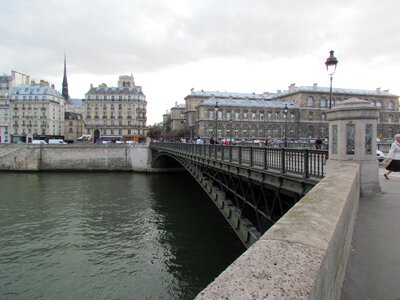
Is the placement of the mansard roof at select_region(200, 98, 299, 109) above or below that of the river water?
above

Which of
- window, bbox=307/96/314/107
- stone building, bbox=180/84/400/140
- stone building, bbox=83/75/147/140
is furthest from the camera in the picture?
stone building, bbox=83/75/147/140

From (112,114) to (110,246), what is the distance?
3279 inches

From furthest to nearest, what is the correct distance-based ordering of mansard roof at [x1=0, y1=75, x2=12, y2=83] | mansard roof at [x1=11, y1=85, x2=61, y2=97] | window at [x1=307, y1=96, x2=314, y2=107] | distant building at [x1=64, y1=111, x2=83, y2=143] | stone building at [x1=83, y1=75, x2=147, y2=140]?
1. distant building at [x1=64, y1=111, x2=83, y2=143]
2. stone building at [x1=83, y1=75, x2=147, y2=140]
3. window at [x1=307, y1=96, x2=314, y2=107]
4. mansard roof at [x1=0, y1=75, x2=12, y2=83]
5. mansard roof at [x1=11, y1=85, x2=61, y2=97]

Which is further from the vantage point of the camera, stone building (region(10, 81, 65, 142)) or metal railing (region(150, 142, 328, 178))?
stone building (region(10, 81, 65, 142))

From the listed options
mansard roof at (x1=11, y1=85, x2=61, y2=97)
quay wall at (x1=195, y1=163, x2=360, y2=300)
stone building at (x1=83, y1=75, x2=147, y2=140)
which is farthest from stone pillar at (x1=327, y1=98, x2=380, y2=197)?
mansard roof at (x1=11, y1=85, x2=61, y2=97)

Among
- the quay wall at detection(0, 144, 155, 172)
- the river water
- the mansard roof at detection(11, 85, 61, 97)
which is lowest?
the river water

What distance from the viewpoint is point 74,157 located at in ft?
175

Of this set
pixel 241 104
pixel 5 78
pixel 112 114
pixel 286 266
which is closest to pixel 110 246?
pixel 286 266

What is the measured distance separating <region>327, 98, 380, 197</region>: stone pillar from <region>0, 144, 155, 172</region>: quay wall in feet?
147

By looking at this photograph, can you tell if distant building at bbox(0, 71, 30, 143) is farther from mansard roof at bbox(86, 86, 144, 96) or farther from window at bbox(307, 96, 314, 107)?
window at bbox(307, 96, 314, 107)

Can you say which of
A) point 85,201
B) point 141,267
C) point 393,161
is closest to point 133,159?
point 85,201

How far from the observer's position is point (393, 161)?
958 centimetres

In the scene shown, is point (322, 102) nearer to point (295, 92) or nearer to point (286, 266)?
point (295, 92)

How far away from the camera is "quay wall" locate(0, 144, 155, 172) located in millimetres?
51625
